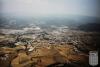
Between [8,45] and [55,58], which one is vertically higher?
[8,45]

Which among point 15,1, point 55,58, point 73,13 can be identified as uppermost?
point 15,1

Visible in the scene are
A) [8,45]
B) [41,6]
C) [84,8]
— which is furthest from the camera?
[84,8]

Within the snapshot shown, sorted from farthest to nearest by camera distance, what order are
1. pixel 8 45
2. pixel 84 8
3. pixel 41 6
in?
pixel 84 8 < pixel 41 6 < pixel 8 45

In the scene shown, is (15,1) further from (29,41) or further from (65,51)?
(65,51)

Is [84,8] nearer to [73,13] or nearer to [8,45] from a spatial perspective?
[73,13]

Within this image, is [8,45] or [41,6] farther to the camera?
[41,6]

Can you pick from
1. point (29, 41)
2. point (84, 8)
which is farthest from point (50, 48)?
point (84, 8)
